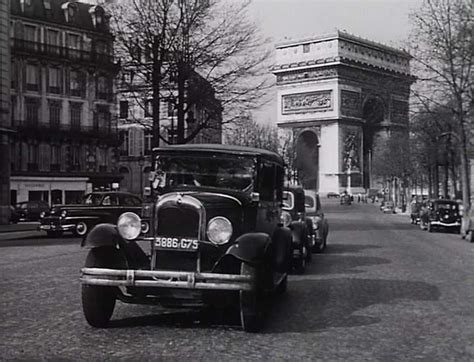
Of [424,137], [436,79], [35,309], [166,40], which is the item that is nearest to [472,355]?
[35,309]

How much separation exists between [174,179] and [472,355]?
168 inches

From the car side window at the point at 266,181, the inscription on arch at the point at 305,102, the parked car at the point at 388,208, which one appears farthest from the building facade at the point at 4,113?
the inscription on arch at the point at 305,102

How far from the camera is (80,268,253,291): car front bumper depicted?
25.5 ft

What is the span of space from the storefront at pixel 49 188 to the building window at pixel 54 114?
444 cm

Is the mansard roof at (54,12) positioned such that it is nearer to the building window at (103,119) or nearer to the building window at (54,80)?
the building window at (54,80)

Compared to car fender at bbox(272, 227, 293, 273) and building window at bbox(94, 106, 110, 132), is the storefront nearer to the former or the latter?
building window at bbox(94, 106, 110, 132)

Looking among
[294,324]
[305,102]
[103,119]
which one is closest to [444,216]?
[294,324]

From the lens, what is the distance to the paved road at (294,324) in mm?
7137

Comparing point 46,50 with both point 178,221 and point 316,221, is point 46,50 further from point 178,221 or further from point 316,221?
point 178,221

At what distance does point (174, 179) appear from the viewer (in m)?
9.52

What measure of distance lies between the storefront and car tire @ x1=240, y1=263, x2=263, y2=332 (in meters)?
48.8

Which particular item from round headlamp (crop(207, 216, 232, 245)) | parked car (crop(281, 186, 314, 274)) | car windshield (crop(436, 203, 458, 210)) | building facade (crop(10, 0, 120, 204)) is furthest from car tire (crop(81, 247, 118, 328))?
building facade (crop(10, 0, 120, 204))

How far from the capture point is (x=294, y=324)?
28.6 feet

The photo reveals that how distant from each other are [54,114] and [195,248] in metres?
54.1
